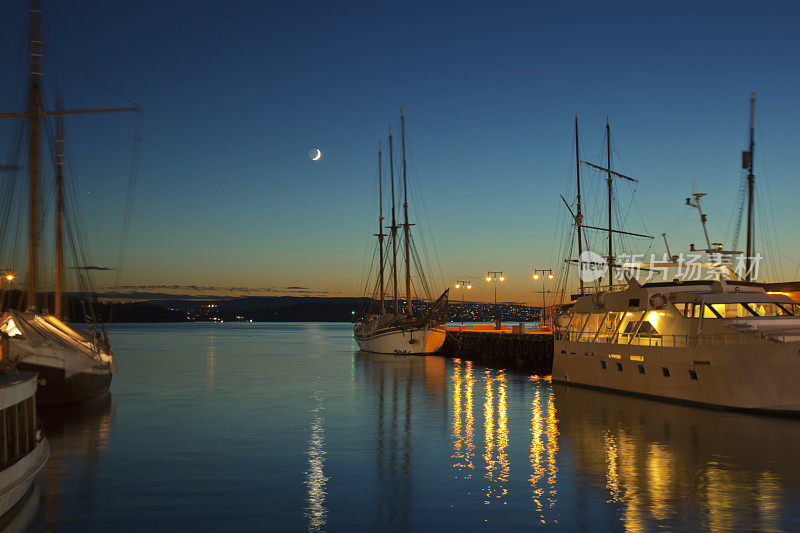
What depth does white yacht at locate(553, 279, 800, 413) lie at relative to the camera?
31250mm

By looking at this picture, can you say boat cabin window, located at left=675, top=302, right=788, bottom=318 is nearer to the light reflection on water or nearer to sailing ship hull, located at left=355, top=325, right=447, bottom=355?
the light reflection on water

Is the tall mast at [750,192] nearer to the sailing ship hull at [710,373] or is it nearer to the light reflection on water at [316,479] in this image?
the sailing ship hull at [710,373]

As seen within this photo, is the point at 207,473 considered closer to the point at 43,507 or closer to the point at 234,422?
the point at 43,507

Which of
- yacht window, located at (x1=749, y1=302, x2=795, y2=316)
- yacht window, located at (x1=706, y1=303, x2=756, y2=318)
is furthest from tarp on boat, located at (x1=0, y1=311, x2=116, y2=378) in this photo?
yacht window, located at (x1=749, y1=302, x2=795, y2=316)

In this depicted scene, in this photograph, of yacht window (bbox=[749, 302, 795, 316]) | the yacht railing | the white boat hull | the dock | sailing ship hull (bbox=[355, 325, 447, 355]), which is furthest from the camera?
sailing ship hull (bbox=[355, 325, 447, 355])

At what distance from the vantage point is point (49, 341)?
33594mm

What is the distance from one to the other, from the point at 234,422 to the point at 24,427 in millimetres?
18124

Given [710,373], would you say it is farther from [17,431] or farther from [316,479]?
[17,431]

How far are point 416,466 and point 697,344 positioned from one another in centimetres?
1690

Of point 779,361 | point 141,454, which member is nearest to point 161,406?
point 141,454

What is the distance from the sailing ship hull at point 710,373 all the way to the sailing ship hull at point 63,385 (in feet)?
87.7

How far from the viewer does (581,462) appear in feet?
77.0

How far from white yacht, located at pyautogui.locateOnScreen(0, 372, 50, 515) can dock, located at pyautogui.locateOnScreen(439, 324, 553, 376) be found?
51.7m

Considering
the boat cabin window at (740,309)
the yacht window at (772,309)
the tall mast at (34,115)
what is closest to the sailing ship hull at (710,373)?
the boat cabin window at (740,309)
